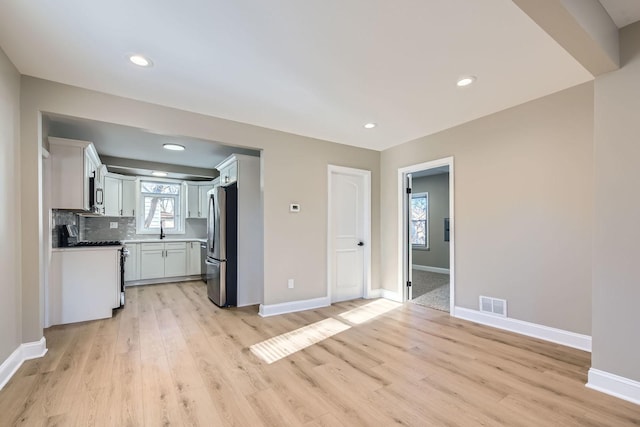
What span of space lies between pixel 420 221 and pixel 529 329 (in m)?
5.03

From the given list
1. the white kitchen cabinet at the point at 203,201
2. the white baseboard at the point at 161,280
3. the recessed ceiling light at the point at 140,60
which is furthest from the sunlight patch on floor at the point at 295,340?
the white kitchen cabinet at the point at 203,201

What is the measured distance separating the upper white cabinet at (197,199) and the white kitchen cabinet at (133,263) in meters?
1.21

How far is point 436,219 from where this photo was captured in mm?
7484

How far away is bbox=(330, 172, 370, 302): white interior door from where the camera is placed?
4.44m

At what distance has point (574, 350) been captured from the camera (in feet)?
8.66

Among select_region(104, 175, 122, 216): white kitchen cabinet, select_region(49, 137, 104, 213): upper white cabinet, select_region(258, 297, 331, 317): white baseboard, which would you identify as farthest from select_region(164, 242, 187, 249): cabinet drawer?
select_region(258, 297, 331, 317): white baseboard

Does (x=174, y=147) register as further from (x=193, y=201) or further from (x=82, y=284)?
(x=82, y=284)

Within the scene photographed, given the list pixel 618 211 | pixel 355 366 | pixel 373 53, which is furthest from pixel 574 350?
pixel 373 53

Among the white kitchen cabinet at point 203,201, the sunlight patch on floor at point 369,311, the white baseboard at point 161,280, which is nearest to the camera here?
the sunlight patch on floor at point 369,311

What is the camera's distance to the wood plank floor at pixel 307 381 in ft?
5.77

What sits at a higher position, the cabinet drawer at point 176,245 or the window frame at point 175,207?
the window frame at point 175,207

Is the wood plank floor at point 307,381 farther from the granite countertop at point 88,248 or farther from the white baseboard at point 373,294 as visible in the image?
the white baseboard at point 373,294

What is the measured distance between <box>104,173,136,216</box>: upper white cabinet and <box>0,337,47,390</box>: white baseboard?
3284mm

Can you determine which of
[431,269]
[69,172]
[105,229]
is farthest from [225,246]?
[431,269]
